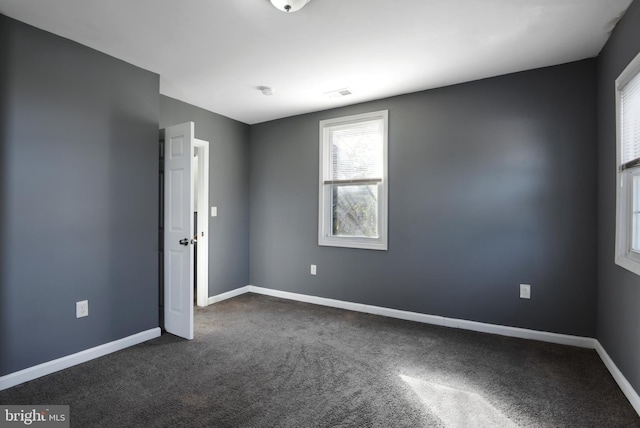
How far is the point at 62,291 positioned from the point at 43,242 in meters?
0.39

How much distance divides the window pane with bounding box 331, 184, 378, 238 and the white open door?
1804 millimetres

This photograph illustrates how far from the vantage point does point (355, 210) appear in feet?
13.0

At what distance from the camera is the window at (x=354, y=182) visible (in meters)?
3.74

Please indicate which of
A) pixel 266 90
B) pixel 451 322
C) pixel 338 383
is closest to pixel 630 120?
pixel 451 322

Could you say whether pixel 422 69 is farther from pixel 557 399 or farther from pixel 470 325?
pixel 557 399

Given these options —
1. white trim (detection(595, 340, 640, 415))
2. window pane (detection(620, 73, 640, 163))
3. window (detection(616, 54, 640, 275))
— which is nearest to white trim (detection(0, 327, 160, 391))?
white trim (detection(595, 340, 640, 415))

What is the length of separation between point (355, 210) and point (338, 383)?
213cm

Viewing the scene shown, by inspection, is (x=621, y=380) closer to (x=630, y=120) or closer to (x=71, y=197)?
(x=630, y=120)

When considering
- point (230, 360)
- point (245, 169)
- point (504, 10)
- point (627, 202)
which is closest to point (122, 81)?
point (245, 169)

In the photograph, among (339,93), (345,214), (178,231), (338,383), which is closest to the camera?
(338,383)

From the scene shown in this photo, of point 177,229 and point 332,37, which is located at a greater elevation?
point 332,37

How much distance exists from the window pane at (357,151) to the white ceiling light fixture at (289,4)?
6.37 feet

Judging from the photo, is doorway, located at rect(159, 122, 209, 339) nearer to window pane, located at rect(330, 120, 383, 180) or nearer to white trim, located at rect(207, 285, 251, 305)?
white trim, located at rect(207, 285, 251, 305)

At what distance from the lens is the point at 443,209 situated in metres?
3.36
